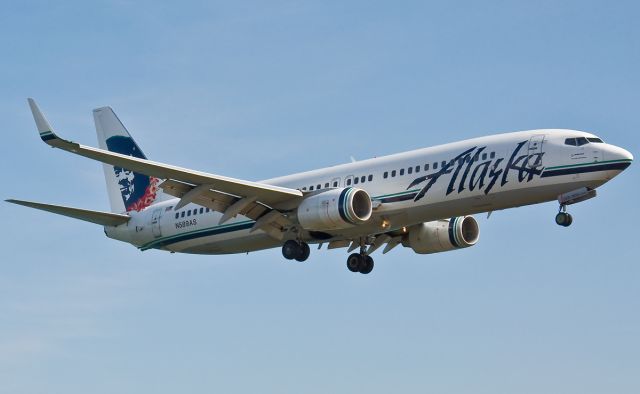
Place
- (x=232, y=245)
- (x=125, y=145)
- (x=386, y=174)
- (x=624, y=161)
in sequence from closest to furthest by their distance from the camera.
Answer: (x=624, y=161) → (x=386, y=174) → (x=232, y=245) → (x=125, y=145)

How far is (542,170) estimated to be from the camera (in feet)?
148

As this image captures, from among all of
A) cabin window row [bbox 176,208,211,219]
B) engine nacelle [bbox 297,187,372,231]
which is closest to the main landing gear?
engine nacelle [bbox 297,187,372,231]

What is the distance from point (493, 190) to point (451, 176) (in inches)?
69.7

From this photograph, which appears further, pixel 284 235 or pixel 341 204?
pixel 284 235

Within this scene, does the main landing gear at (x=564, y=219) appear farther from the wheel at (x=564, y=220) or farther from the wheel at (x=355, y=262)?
→ the wheel at (x=355, y=262)

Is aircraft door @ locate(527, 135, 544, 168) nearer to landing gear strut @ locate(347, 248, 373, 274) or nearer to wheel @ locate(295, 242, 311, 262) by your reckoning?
wheel @ locate(295, 242, 311, 262)

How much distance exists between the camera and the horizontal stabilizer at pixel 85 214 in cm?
4922

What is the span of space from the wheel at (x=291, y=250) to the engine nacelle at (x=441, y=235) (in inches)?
245

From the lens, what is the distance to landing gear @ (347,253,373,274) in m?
53.9

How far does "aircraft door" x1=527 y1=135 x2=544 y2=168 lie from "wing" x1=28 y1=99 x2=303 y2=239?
30.7 ft

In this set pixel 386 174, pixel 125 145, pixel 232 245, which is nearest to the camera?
pixel 386 174

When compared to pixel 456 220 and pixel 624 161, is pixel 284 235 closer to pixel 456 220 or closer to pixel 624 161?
pixel 456 220

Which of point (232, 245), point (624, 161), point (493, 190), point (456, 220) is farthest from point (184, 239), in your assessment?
point (624, 161)

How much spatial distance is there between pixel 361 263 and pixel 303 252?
15.5ft
